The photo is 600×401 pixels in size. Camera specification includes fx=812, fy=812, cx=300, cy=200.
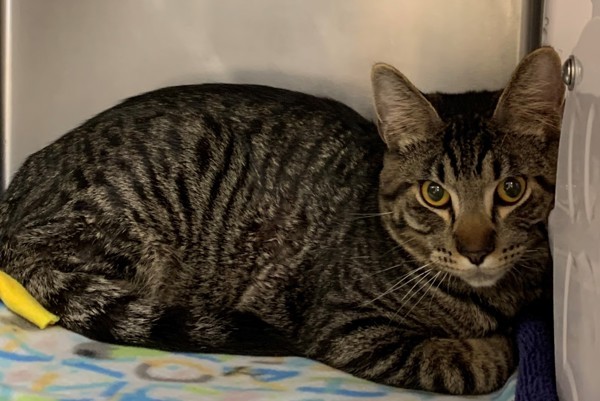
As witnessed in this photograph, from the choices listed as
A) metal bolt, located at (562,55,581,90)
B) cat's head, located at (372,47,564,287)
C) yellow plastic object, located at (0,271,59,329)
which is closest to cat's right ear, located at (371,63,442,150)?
cat's head, located at (372,47,564,287)

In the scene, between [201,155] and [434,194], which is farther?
[201,155]

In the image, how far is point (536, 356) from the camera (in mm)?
1280

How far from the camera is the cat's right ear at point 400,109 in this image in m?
1.42

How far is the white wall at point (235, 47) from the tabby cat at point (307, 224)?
0.41 feet

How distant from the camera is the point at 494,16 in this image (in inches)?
70.6

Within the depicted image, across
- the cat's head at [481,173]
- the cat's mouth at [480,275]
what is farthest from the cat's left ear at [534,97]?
the cat's mouth at [480,275]

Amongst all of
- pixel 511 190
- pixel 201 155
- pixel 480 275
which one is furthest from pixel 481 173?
pixel 201 155

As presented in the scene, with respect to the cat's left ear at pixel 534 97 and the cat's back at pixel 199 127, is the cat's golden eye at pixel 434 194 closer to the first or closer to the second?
the cat's left ear at pixel 534 97

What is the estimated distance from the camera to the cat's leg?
1.34 meters

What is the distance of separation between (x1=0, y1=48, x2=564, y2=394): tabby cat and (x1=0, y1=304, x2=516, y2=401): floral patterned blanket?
0.04 m

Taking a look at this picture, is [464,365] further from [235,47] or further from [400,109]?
[235,47]

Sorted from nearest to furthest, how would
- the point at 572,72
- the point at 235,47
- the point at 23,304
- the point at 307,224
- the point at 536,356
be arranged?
the point at 572,72
the point at 536,356
the point at 23,304
the point at 307,224
the point at 235,47

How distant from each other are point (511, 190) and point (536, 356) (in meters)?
0.27

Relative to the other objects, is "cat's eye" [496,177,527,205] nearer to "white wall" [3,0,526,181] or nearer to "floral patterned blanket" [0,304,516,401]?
"floral patterned blanket" [0,304,516,401]
